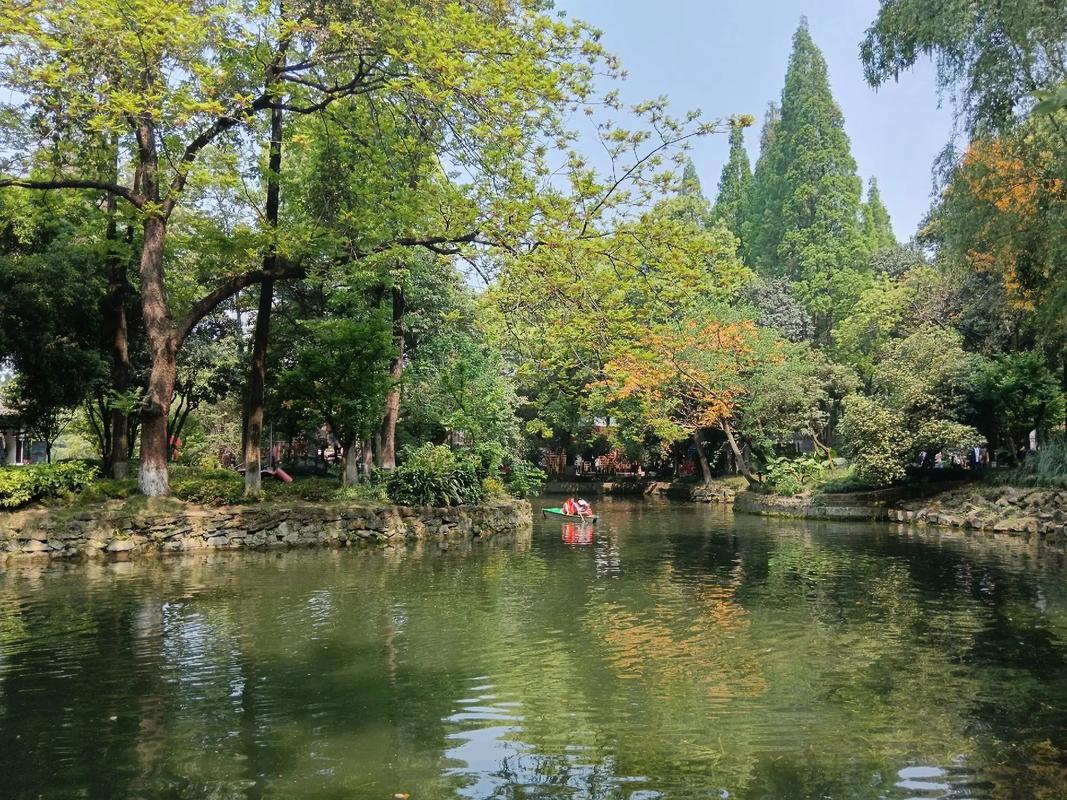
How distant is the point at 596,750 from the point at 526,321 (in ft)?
27.4

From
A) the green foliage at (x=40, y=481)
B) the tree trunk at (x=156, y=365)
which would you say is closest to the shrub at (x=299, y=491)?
the tree trunk at (x=156, y=365)

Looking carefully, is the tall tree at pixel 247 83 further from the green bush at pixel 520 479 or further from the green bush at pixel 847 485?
the green bush at pixel 847 485

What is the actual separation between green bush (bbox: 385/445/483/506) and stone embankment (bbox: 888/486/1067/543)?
1315cm

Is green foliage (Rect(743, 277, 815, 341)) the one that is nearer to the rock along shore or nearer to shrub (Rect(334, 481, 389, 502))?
the rock along shore

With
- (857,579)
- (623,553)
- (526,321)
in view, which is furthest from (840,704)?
(623,553)

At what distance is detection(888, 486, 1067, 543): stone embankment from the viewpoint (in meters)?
18.8

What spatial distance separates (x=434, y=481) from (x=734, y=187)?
44982 millimetres

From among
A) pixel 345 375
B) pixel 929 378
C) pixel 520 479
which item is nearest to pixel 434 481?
pixel 345 375

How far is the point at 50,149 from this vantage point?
15.1 metres

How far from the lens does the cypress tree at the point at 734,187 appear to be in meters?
55.1

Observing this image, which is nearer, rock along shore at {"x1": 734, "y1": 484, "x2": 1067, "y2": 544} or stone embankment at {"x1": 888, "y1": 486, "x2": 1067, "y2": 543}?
→ stone embankment at {"x1": 888, "y1": 486, "x2": 1067, "y2": 543}

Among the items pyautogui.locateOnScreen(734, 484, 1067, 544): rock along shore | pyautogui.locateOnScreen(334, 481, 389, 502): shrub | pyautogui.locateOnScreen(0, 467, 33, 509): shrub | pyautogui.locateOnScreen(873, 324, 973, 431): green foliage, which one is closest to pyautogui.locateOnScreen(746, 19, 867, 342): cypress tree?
pyautogui.locateOnScreen(873, 324, 973, 431): green foliage

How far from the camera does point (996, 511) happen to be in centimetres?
2039

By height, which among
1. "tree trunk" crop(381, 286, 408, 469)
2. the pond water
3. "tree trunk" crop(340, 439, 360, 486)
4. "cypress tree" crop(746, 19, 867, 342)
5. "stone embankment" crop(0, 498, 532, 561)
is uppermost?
"cypress tree" crop(746, 19, 867, 342)
